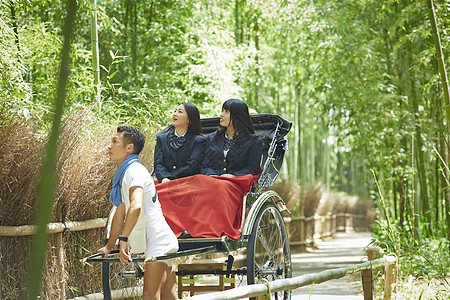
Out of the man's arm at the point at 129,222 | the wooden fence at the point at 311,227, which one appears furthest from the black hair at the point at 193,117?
the wooden fence at the point at 311,227

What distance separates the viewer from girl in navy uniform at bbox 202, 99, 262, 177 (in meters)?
4.11

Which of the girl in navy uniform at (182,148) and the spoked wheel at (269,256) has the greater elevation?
the girl in navy uniform at (182,148)

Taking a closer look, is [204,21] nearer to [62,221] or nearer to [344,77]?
[344,77]

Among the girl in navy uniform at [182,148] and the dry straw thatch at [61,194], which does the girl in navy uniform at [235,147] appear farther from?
the dry straw thatch at [61,194]

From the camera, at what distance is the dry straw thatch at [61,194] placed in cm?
350

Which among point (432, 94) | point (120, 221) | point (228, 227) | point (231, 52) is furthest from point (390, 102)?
point (120, 221)

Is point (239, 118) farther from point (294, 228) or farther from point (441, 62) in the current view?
point (294, 228)

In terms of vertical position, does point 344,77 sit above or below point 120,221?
above

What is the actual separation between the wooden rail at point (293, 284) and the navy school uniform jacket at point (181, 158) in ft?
3.89

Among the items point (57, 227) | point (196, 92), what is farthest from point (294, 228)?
point (57, 227)

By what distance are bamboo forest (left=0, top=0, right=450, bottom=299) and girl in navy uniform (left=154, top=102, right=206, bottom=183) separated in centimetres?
43

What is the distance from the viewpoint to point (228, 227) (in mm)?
3555

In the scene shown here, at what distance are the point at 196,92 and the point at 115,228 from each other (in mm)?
5181

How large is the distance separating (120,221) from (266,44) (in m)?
9.91
